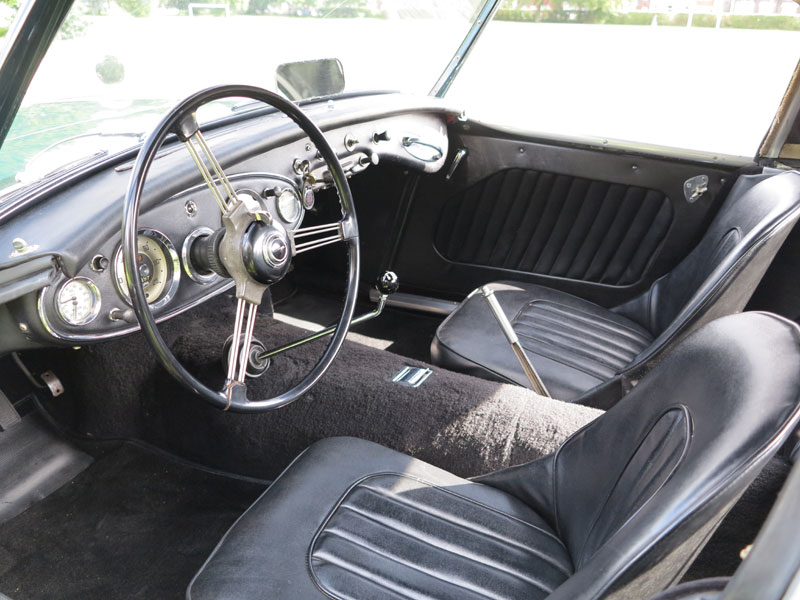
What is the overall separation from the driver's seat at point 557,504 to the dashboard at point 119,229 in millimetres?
442

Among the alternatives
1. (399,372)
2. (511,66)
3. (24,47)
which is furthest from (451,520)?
(511,66)

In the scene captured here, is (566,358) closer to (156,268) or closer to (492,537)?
(492,537)

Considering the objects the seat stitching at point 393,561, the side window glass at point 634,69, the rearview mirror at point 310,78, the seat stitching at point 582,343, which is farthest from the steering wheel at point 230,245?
the side window glass at point 634,69

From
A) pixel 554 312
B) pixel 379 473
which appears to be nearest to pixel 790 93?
pixel 554 312

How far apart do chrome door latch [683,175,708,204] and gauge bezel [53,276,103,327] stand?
178cm

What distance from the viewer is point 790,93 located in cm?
197

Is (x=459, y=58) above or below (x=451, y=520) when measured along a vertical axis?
above

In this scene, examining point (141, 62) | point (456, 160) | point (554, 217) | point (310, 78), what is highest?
point (141, 62)

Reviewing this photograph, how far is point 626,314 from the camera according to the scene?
7.38 ft

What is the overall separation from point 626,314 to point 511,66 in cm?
429

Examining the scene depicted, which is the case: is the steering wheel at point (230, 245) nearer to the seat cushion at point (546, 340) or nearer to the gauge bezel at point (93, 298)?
the gauge bezel at point (93, 298)

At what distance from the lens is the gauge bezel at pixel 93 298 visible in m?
1.13

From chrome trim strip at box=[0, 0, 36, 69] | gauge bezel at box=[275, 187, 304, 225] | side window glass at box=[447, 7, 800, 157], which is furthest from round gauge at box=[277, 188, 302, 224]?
side window glass at box=[447, 7, 800, 157]

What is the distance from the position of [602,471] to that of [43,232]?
100 cm
